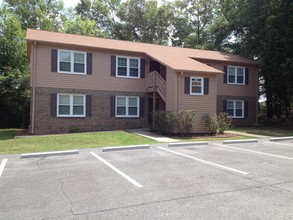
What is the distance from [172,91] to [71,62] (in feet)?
22.3

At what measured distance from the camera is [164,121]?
17.1 meters

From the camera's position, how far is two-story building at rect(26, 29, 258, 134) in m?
17.8

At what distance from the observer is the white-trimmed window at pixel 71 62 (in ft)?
60.6

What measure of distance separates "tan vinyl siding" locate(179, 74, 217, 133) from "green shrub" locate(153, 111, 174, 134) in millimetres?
1091

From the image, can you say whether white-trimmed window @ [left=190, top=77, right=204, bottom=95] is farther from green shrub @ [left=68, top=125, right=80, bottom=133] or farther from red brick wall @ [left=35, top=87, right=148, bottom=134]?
green shrub @ [left=68, top=125, right=80, bottom=133]

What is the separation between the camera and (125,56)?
20.3 m

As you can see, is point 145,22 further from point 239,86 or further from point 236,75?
point 239,86

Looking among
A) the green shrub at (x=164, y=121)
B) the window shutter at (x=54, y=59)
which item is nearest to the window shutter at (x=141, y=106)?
the green shrub at (x=164, y=121)

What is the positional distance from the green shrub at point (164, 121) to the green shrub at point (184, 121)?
412mm

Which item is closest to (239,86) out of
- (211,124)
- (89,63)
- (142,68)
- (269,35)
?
(269,35)

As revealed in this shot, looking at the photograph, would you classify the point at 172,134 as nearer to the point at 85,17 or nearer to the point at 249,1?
the point at 249,1

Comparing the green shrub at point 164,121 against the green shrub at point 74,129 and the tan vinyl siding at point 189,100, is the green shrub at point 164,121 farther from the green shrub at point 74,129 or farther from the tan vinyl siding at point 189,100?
the green shrub at point 74,129

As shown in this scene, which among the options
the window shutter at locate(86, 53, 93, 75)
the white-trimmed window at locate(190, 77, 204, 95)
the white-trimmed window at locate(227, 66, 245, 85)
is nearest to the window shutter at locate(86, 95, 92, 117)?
the window shutter at locate(86, 53, 93, 75)

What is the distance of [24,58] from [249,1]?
21745 millimetres
